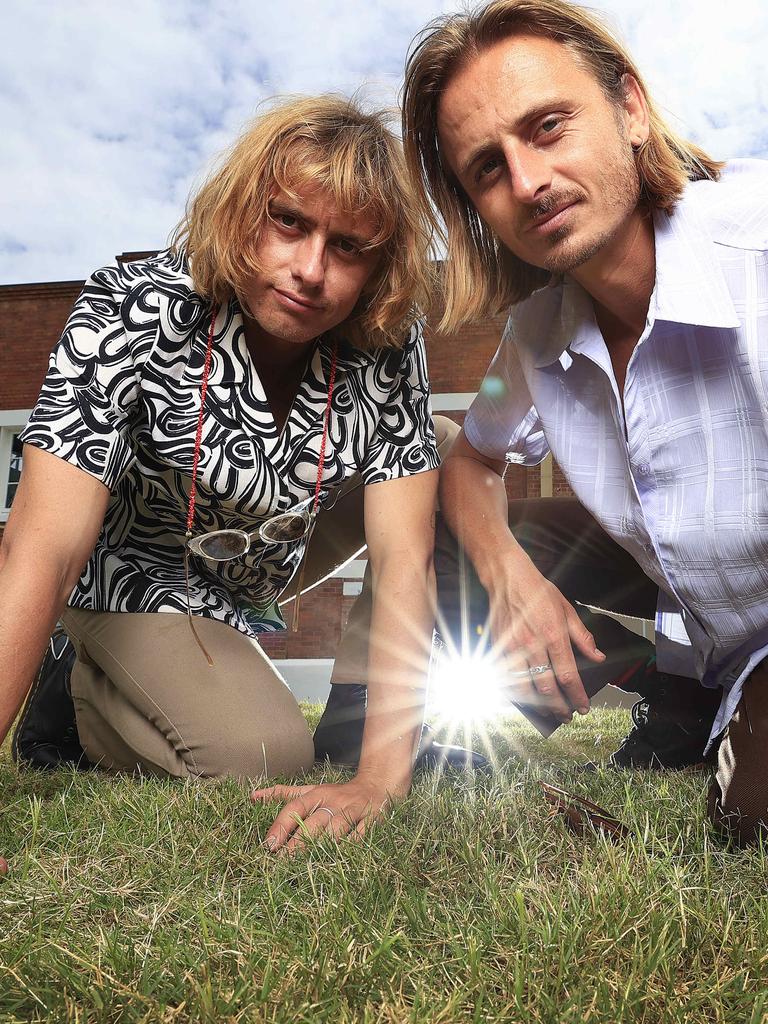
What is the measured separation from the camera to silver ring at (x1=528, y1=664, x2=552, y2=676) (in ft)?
7.06

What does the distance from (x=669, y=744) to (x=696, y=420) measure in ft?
3.90

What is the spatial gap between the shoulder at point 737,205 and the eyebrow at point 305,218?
792mm

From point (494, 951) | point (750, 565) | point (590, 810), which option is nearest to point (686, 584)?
point (750, 565)

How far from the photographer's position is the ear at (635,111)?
7.30 ft

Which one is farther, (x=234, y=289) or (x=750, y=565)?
(x=234, y=289)

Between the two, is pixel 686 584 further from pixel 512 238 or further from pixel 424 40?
pixel 424 40

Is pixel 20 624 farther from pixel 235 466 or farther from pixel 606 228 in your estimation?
pixel 606 228

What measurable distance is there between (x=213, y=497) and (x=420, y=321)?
82 cm

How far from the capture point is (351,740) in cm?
297

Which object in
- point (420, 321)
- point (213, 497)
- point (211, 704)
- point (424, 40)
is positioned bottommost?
point (211, 704)

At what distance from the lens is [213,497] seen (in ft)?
7.97

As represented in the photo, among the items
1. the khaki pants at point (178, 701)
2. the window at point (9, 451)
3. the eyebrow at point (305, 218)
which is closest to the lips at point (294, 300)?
the eyebrow at point (305, 218)

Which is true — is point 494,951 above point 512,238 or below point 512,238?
below

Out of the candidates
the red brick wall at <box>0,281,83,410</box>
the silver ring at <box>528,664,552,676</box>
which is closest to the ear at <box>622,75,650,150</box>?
the silver ring at <box>528,664,552,676</box>
